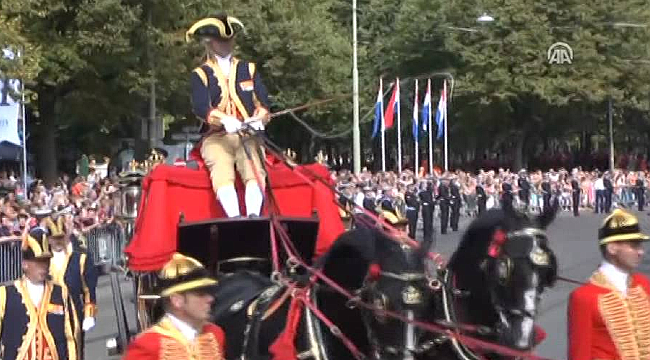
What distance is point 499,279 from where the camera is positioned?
7.87 m

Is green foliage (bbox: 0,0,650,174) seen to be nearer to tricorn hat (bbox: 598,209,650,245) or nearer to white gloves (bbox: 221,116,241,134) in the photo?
white gloves (bbox: 221,116,241,134)

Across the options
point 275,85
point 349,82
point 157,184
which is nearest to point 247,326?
point 157,184

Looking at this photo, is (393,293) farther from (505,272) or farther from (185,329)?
(185,329)

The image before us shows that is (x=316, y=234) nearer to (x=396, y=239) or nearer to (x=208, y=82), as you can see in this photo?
(x=208, y=82)

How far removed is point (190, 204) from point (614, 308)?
4868mm

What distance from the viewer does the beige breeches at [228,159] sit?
1100cm

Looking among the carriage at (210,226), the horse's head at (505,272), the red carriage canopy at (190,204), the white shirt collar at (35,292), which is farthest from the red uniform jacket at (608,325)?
the white shirt collar at (35,292)

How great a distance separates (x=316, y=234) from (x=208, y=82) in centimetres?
142

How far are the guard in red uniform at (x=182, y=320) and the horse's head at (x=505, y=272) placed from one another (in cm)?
205

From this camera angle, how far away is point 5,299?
9.58 m

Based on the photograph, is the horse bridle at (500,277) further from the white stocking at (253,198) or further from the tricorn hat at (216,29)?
the tricorn hat at (216,29)

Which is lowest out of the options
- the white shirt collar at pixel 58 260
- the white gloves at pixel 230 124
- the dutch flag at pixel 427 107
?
the white shirt collar at pixel 58 260

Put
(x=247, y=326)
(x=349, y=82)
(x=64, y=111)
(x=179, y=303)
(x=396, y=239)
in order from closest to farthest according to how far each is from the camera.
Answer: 1. (x=179, y=303)
2. (x=396, y=239)
3. (x=247, y=326)
4. (x=64, y=111)
5. (x=349, y=82)

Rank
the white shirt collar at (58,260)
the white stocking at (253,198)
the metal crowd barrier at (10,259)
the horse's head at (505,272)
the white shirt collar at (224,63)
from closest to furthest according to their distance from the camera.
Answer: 1. the horse's head at (505,272)
2. the white stocking at (253,198)
3. the white shirt collar at (224,63)
4. the white shirt collar at (58,260)
5. the metal crowd barrier at (10,259)
